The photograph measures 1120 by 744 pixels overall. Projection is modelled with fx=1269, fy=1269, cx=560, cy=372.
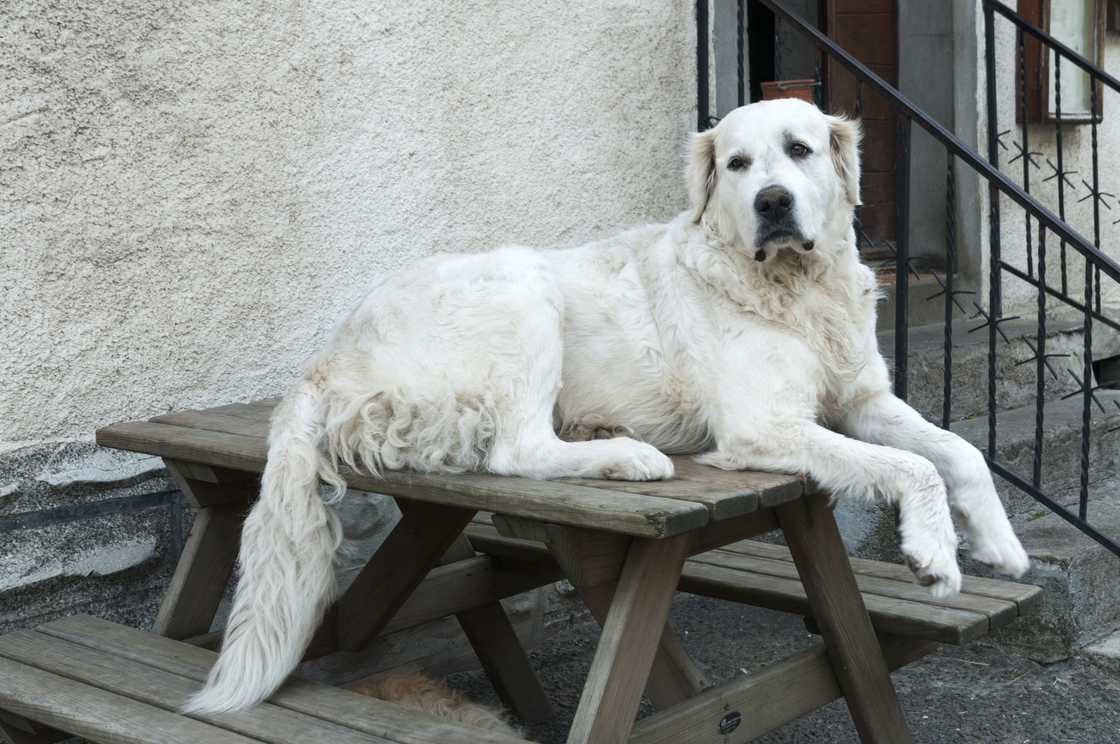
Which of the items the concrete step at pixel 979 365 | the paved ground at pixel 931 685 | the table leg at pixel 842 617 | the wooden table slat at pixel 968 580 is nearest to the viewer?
the table leg at pixel 842 617

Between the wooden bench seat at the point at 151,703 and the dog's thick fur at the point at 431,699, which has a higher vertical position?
the wooden bench seat at the point at 151,703

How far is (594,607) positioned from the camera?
2463mm

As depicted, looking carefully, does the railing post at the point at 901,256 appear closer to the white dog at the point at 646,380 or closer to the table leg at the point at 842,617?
the white dog at the point at 646,380

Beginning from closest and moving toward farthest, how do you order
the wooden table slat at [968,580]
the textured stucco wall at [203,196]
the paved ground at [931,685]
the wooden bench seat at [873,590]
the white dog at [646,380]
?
the white dog at [646,380], the wooden bench seat at [873,590], the wooden table slat at [968,580], the textured stucco wall at [203,196], the paved ground at [931,685]

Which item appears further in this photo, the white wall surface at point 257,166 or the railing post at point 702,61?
the railing post at point 702,61

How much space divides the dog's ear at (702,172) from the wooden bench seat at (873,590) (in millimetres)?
929

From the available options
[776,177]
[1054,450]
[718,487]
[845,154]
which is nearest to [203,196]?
[776,177]

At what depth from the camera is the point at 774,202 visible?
9.05 ft

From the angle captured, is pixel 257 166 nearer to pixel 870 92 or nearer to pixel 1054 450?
pixel 1054 450

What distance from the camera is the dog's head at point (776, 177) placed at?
2.78m

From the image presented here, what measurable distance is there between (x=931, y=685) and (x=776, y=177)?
5.93ft

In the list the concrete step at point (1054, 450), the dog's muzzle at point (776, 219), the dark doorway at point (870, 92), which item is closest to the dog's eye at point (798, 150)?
the dog's muzzle at point (776, 219)

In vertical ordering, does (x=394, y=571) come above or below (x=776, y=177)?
below

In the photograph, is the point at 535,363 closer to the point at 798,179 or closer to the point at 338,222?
the point at 798,179
